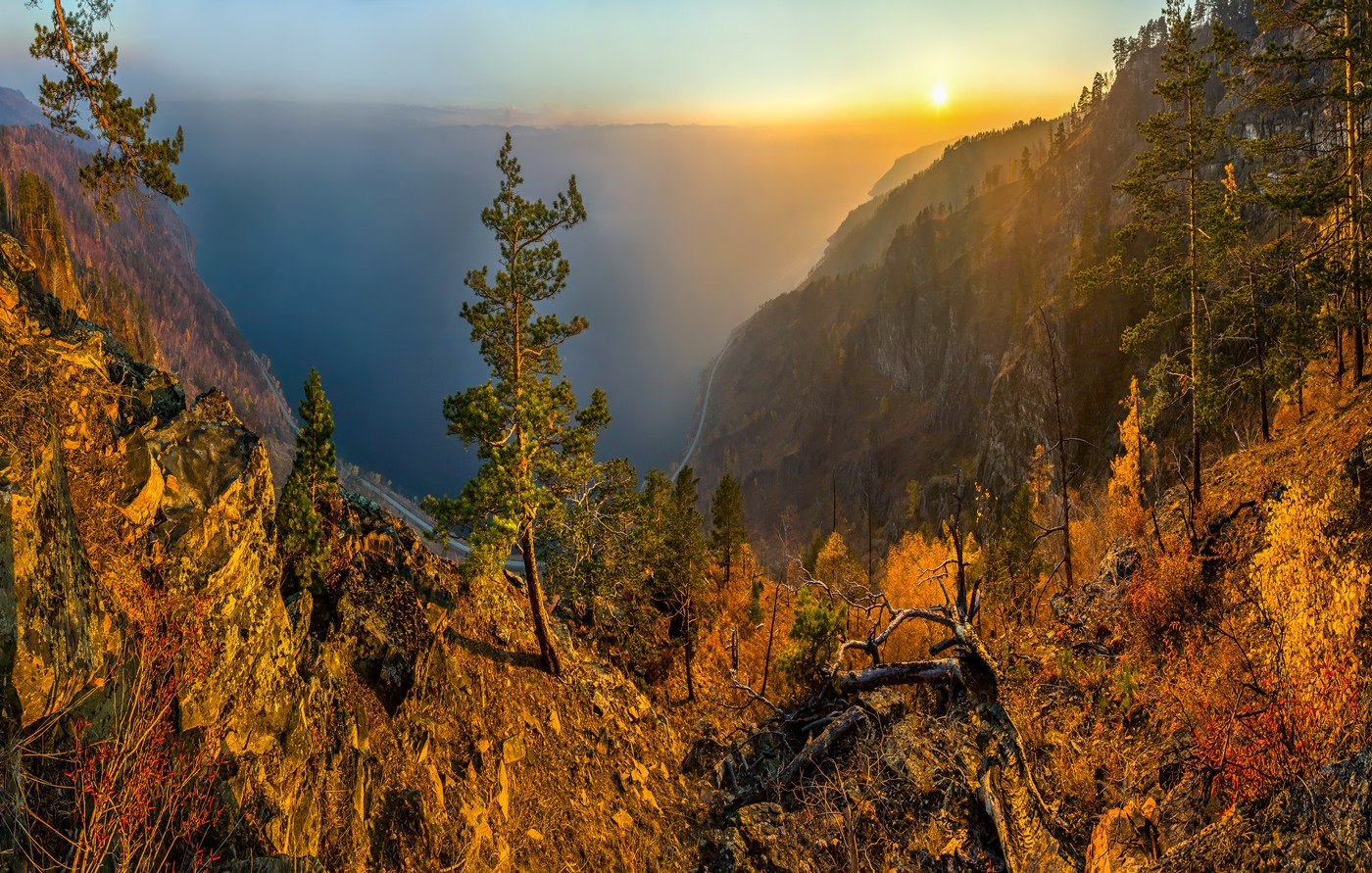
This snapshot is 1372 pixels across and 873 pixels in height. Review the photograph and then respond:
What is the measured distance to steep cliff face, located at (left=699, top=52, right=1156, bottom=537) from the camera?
106438 millimetres

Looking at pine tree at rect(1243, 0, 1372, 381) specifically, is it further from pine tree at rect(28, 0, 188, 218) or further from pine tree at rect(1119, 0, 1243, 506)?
pine tree at rect(28, 0, 188, 218)

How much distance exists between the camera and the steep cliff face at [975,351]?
349ft

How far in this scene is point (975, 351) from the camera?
5635 inches

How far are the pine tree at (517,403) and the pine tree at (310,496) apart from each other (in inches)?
97.7

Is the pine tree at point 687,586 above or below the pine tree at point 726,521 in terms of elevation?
below

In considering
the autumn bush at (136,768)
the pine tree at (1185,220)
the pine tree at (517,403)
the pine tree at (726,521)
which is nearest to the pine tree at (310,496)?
the pine tree at (517,403)

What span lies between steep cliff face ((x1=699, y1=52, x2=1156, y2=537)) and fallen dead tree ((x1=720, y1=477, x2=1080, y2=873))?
97.2 m

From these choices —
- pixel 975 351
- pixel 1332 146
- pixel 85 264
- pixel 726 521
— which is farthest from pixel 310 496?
pixel 85 264

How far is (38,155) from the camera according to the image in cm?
19212

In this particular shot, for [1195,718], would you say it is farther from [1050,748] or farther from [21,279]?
[21,279]

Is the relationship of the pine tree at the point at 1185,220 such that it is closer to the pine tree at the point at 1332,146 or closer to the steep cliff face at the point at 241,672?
the pine tree at the point at 1332,146

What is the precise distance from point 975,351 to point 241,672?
5945 inches

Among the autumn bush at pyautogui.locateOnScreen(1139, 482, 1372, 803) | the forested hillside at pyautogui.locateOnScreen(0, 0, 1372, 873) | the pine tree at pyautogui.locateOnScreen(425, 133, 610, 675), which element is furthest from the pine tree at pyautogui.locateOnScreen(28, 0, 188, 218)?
the autumn bush at pyautogui.locateOnScreen(1139, 482, 1372, 803)

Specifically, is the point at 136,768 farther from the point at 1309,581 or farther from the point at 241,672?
the point at 1309,581
